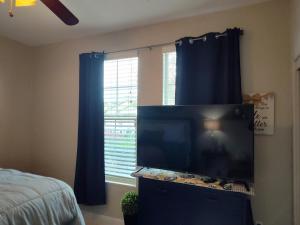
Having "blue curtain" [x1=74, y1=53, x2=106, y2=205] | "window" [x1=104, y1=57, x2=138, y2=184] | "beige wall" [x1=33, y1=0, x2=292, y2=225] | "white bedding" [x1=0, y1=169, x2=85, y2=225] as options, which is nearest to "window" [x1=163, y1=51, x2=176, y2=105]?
"beige wall" [x1=33, y1=0, x2=292, y2=225]

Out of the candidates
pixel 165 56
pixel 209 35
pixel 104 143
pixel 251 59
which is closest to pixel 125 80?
pixel 165 56

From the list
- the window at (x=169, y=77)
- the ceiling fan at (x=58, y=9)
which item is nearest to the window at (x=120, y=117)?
the window at (x=169, y=77)

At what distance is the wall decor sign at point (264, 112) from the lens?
219 cm

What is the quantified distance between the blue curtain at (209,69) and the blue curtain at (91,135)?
3.57 ft

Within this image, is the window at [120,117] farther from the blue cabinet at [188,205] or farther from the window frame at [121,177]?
the blue cabinet at [188,205]

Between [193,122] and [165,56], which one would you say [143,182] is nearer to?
[193,122]

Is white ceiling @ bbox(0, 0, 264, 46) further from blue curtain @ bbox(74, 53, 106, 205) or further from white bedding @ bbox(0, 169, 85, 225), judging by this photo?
white bedding @ bbox(0, 169, 85, 225)

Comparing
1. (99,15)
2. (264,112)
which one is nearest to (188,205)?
(264,112)

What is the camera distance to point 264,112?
2.21m

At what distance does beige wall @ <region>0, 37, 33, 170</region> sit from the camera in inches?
128

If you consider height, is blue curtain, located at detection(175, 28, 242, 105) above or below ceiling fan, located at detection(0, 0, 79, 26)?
below

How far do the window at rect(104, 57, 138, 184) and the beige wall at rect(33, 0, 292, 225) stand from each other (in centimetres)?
16

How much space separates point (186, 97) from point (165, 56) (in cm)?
60

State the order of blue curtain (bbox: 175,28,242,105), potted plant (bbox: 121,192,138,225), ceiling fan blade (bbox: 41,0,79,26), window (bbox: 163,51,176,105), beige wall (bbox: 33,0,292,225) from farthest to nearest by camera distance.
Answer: window (bbox: 163,51,176,105)
potted plant (bbox: 121,192,138,225)
blue curtain (bbox: 175,28,242,105)
beige wall (bbox: 33,0,292,225)
ceiling fan blade (bbox: 41,0,79,26)
